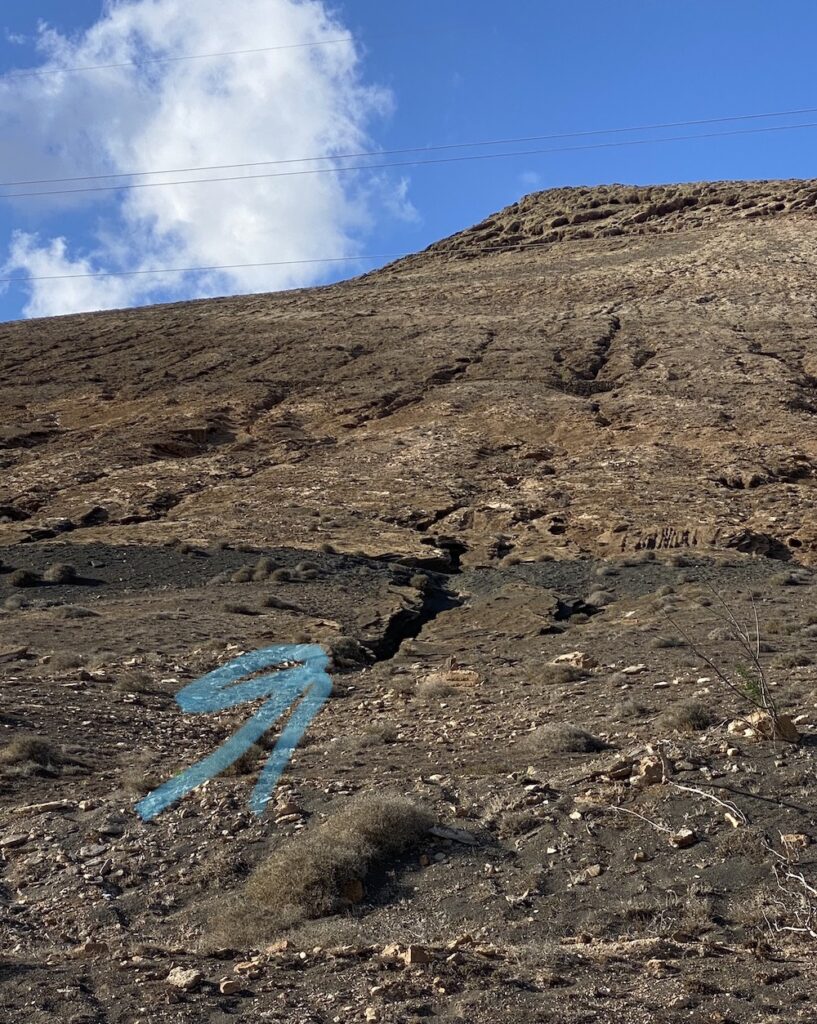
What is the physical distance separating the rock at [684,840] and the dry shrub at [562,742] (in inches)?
98.7

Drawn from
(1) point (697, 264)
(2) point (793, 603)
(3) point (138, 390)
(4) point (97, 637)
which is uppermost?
(1) point (697, 264)

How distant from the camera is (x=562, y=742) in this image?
32.6 feet

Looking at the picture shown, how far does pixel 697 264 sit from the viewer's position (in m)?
56.3

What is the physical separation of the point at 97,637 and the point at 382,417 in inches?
868

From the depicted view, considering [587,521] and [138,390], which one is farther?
[138,390]

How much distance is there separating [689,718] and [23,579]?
57.4ft

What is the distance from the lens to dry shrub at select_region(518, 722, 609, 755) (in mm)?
9867

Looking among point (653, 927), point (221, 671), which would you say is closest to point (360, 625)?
point (221, 671)

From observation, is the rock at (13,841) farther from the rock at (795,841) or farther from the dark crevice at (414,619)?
the dark crevice at (414,619)

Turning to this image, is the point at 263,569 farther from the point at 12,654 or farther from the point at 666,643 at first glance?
the point at 666,643

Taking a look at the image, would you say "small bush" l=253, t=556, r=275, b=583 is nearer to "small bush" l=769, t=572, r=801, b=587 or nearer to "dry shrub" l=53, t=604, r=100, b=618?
"dry shrub" l=53, t=604, r=100, b=618

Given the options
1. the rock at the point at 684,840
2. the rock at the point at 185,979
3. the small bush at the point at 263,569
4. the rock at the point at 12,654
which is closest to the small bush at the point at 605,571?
the small bush at the point at 263,569

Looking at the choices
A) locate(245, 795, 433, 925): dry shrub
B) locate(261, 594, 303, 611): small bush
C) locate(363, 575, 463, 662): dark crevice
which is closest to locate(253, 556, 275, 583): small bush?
locate(261, 594, 303, 611): small bush

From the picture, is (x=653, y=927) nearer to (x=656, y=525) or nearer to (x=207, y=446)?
(x=656, y=525)
